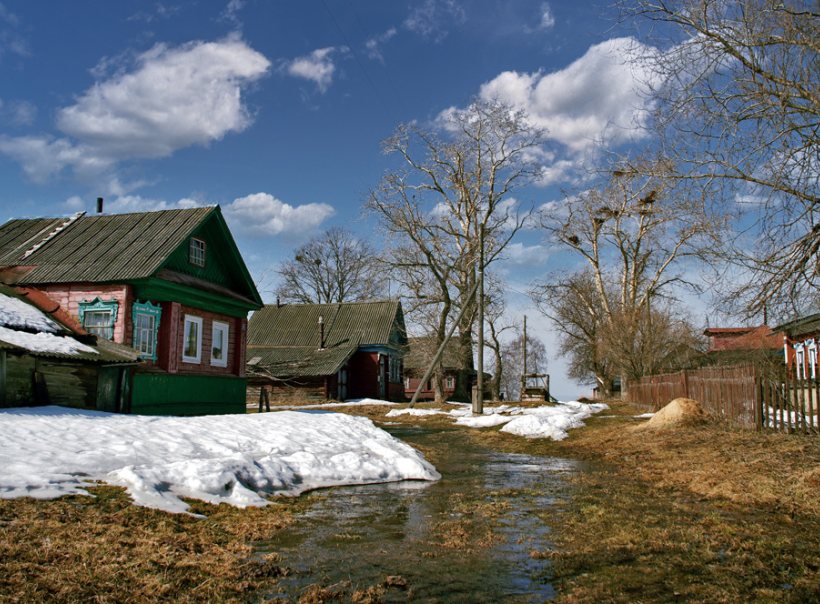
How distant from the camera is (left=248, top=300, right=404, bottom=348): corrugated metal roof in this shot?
40906mm

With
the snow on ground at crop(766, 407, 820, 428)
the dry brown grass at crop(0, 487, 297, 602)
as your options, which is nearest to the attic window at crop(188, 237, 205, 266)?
the dry brown grass at crop(0, 487, 297, 602)

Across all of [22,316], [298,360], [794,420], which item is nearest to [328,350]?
[298,360]

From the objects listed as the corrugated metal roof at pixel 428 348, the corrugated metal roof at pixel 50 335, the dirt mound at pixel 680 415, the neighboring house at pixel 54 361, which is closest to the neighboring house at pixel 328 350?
the corrugated metal roof at pixel 428 348

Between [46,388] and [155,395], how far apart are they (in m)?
4.03

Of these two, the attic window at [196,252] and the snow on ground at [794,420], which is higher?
the attic window at [196,252]

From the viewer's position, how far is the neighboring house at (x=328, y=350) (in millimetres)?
36969

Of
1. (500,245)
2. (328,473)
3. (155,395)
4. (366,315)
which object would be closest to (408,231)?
(500,245)

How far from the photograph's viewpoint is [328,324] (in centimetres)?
4250

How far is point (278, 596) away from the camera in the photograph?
435 cm

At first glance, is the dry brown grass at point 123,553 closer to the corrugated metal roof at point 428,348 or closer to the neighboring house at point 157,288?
the neighboring house at point 157,288

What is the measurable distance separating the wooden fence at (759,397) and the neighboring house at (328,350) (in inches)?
882

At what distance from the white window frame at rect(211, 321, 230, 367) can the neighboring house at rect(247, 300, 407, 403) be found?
14.3 meters

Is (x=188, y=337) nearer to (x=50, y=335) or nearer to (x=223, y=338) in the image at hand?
(x=223, y=338)

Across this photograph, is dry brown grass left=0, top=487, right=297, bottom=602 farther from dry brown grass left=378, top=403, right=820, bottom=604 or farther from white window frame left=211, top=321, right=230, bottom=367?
white window frame left=211, top=321, right=230, bottom=367
